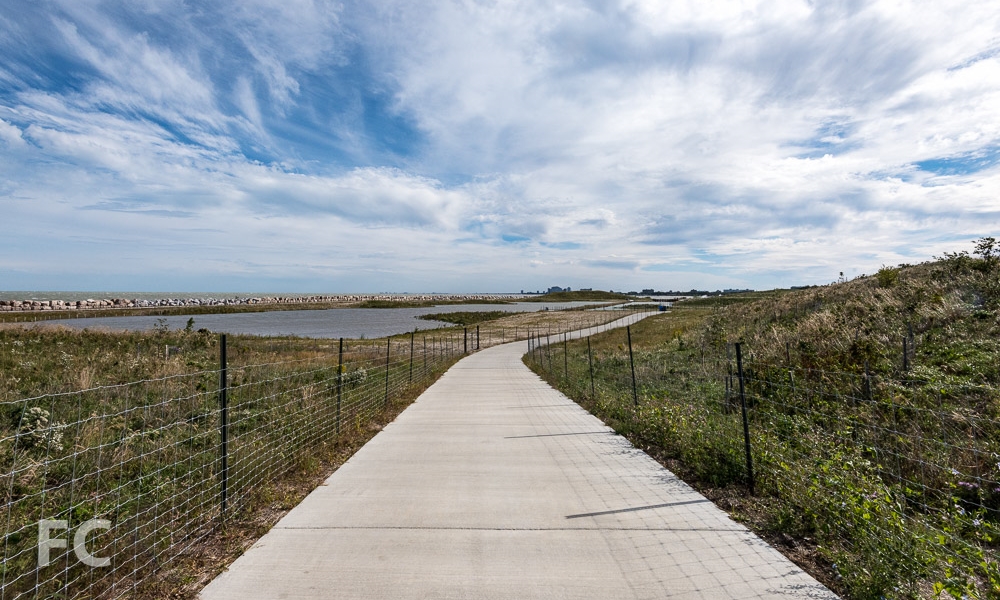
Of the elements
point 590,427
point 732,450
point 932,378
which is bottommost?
point 590,427

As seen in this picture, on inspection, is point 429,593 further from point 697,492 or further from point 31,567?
point 697,492

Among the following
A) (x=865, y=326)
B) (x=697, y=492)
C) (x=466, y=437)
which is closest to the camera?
(x=697, y=492)

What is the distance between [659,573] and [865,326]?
10.9 meters

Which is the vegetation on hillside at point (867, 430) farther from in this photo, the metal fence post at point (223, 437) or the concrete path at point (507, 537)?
the metal fence post at point (223, 437)

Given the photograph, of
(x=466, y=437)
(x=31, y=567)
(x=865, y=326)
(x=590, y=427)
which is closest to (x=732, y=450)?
(x=590, y=427)

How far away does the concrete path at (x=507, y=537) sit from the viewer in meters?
3.26

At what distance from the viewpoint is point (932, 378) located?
23.5 ft

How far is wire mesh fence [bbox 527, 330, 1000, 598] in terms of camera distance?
325cm

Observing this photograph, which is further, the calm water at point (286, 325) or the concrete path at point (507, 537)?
the calm water at point (286, 325)

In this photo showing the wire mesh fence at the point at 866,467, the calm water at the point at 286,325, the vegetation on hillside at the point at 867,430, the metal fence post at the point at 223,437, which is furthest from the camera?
the calm water at the point at 286,325

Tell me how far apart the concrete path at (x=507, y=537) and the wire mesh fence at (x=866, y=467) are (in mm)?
494

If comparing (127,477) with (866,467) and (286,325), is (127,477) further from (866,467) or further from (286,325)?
(286,325)

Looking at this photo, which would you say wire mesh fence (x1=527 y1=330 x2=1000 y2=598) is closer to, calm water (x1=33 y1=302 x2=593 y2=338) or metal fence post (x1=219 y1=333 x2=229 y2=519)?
metal fence post (x1=219 y1=333 x2=229 y2=519)

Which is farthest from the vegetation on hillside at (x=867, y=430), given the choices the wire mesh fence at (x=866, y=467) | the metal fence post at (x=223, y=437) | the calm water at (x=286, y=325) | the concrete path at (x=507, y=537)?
the calm water at (x=286, y=325)
